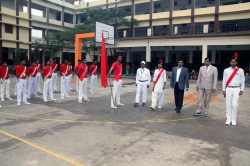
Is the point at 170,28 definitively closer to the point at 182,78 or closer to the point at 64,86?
the point at 64,86

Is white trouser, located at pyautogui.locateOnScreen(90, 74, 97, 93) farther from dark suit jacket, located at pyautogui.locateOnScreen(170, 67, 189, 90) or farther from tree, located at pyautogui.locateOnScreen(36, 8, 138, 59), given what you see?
tree, located at pyautogui.locateOnScreen(36, 8, 138, 59)

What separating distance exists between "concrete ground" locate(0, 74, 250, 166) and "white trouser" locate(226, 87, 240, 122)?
0.32m

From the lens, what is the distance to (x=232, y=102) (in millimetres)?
6375

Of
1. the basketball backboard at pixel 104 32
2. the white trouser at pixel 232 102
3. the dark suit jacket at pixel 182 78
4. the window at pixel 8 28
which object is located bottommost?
the white trouser at pixel 232 102

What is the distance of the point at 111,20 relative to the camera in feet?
102

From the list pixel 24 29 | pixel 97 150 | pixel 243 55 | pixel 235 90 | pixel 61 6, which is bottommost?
pixel 97 150

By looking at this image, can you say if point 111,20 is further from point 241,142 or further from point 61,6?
point 241,142

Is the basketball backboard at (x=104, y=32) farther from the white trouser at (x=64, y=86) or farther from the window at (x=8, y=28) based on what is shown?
the window at (x=8, y=28)

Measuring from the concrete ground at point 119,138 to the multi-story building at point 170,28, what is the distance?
19.0 meters

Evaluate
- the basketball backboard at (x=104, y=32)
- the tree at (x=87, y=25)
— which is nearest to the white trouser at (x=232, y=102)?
the basketball backboard at (x=104, y=32)

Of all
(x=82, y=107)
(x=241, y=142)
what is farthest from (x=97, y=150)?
(x=82, y=107)

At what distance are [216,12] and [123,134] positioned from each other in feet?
86.2

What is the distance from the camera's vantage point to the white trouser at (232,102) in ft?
20.7

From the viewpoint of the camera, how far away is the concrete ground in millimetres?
3910
